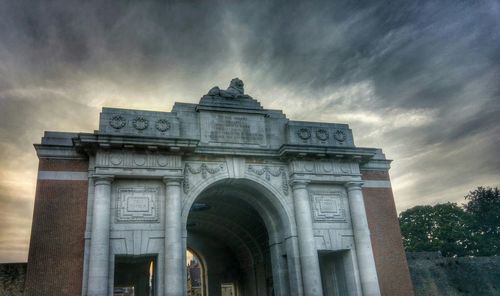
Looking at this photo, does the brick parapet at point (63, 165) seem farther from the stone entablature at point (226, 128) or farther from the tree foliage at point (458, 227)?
the tree foliage at point (458, 227)

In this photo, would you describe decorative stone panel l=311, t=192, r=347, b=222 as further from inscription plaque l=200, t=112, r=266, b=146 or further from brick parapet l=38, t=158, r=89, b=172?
brick parapet l=38, t=158, r=89, b=172

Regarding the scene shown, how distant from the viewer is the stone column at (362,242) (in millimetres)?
19328

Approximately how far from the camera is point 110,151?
58.7 feet

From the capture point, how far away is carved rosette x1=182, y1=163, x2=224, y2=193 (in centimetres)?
1898

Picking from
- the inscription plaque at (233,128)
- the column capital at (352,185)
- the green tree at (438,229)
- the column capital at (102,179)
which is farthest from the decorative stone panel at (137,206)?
the green tree at (438,229)

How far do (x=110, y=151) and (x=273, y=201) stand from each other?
8391 mm

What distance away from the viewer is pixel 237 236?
30781 millimetres

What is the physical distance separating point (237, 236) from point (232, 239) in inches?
59.7

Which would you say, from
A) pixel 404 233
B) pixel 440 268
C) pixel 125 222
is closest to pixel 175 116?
pixel 125 222

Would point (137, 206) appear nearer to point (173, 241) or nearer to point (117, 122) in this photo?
point (173, 241)

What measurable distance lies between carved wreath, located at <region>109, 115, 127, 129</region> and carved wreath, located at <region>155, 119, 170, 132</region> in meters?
1.54

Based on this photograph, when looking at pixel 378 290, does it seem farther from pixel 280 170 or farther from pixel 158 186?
pixel 158 186

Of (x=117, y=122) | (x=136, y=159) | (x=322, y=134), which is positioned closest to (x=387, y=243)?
(x=322, y=134)

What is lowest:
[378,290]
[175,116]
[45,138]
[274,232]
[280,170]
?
[378,290]
